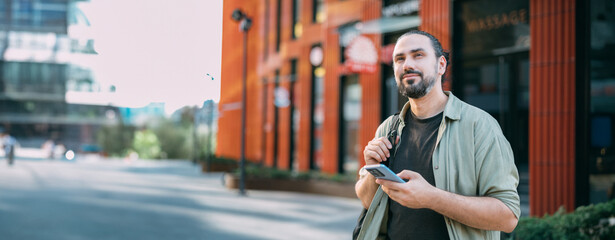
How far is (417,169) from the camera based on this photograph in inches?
85.6

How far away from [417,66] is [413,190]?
1.61ft

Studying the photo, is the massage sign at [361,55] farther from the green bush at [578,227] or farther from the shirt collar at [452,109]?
the shirt collar at [452,109]

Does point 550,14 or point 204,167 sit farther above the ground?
point 550,14

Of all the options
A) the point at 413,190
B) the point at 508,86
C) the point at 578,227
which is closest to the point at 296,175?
the point at 508,86

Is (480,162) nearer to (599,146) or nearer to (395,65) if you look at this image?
(395,65)

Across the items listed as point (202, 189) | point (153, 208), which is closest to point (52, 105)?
point (202, 189)

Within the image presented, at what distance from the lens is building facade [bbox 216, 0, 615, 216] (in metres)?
8.42

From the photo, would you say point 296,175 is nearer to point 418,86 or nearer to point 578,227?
point 578,227

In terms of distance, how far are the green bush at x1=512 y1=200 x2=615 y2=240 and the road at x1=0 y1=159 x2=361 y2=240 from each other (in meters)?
3.72

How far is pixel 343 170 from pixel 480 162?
653 inches

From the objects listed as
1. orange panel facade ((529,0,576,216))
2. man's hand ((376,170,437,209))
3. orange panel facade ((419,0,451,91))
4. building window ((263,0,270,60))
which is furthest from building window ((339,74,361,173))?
man's hand ((376,170,437,209))

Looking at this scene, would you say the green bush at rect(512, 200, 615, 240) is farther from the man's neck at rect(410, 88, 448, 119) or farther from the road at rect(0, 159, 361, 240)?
the man's neck at rect(410, 88, 448, 119)

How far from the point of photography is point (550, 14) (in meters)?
Result: 9.05

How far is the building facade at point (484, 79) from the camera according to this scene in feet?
27.6
